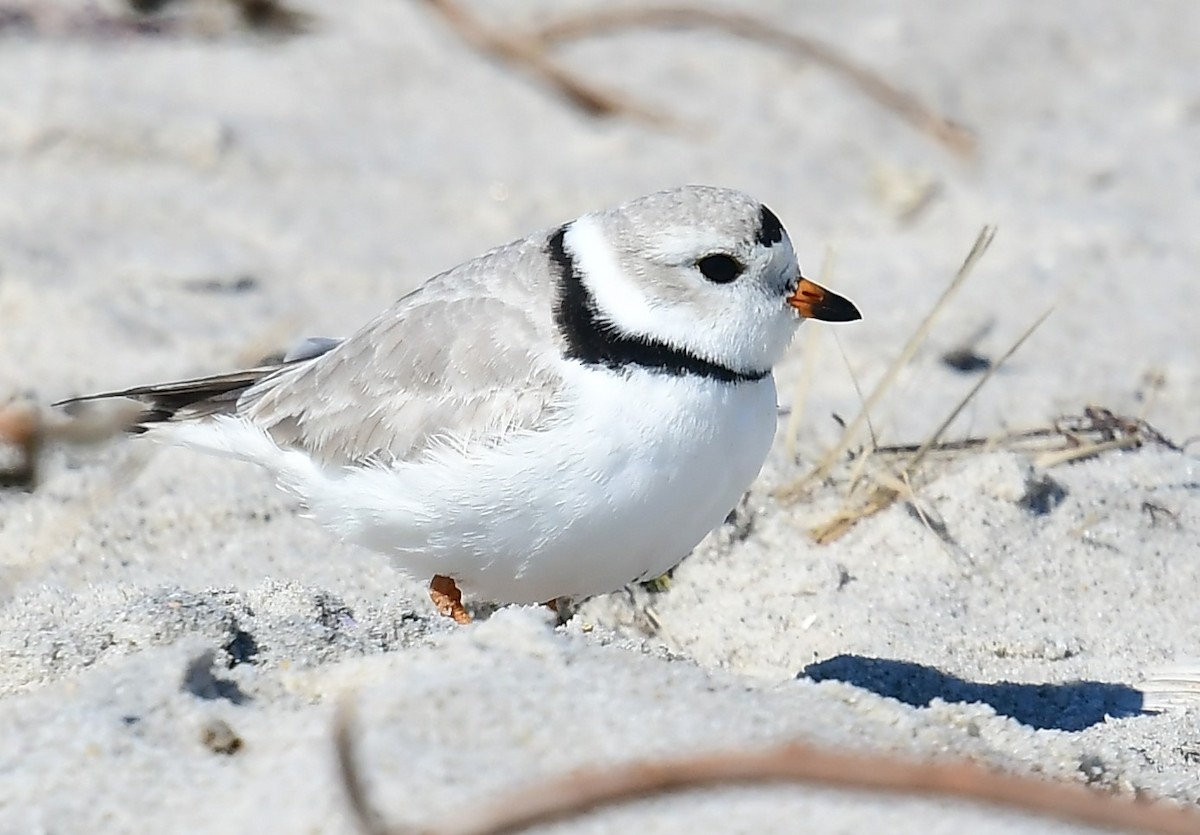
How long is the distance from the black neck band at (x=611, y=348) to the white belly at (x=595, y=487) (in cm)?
3

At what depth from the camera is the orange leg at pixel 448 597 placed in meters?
3.34

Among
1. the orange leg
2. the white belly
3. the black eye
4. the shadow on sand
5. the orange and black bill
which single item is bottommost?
the orange leg

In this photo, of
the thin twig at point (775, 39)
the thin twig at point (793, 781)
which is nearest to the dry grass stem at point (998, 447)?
the thin twig at point (793, 781)

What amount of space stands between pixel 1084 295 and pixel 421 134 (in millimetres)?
2836

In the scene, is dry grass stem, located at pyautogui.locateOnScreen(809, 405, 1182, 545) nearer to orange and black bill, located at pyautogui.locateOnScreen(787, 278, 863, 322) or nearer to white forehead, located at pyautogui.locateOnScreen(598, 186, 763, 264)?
orange and black bill, located at pyautogui.locateOnScreen(787, 278, 863, 322)

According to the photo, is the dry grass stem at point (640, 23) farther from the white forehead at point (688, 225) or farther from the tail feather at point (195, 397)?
the white forehead at point (688, 225)

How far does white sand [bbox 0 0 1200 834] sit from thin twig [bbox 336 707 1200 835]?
0.21 metres

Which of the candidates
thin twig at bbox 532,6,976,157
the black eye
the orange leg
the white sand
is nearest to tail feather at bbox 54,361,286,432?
the white sand

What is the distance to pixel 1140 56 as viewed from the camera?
770 centimetres

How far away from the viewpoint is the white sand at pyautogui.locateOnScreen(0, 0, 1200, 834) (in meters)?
2.33

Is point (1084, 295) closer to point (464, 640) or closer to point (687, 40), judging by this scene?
point (687, 40)

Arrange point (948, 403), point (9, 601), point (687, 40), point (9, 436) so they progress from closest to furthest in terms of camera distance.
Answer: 1. point (9, 436)
2. point (9, 601)
3. point (948, 403)
4. point (687, 40)

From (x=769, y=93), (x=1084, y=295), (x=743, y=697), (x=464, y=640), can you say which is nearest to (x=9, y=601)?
(x=464, y=640)

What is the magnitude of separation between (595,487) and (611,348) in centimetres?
32
